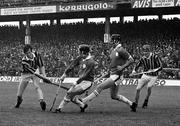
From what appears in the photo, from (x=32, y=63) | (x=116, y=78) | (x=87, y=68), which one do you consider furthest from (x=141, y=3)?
(x=87, y=68)

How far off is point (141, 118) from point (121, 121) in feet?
2.81

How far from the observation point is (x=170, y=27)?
37.4 m

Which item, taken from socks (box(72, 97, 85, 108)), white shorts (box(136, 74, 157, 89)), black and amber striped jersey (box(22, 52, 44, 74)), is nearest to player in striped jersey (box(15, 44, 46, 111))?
black and amber striped jersey (box(22, 52, 44, 74))

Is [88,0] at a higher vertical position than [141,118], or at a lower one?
higher

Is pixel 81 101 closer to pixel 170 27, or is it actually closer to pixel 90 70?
pixel 90 70

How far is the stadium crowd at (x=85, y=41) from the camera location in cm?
3372

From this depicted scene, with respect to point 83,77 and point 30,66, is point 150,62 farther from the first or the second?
point 30,66

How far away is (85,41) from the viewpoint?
4097 cm

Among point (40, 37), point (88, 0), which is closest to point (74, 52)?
point (88, 0)

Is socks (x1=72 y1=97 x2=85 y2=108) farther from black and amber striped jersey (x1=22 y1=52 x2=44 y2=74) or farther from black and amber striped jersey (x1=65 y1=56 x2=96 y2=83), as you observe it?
black and amber striped jersey (x1=22 y1=52 x2=44 y2=74)

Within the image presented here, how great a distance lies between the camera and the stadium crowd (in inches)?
1328

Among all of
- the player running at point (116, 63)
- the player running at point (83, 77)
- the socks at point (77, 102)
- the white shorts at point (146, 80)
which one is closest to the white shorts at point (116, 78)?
the player running at point (116, 63)

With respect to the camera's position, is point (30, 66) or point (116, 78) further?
point (30, 66)

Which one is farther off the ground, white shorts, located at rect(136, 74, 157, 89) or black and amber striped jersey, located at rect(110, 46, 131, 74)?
black and amber striped jersey, located at rect(110, 46, 131, 74)
